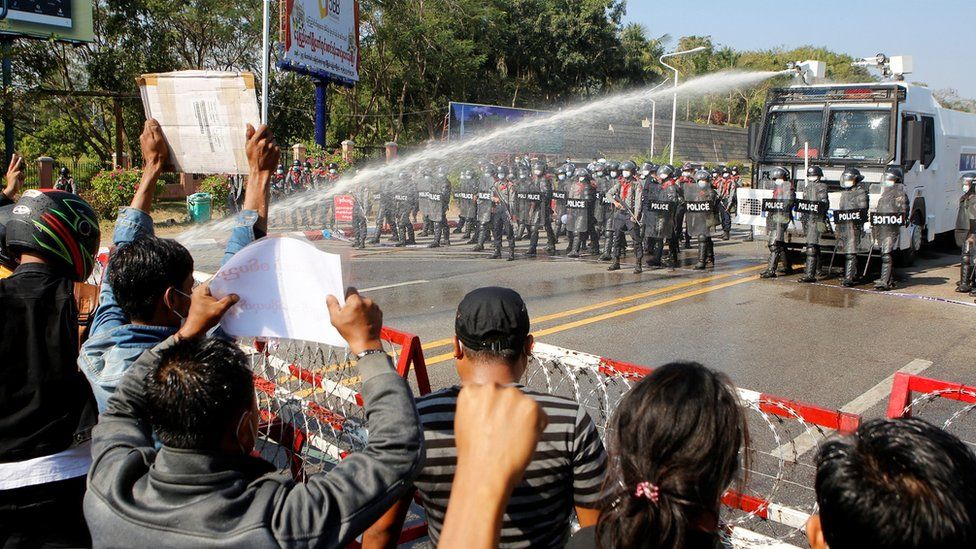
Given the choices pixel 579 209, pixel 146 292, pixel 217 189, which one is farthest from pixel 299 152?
pixel 146 292

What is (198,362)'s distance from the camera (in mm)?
1739

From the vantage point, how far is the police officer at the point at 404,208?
55.6ft

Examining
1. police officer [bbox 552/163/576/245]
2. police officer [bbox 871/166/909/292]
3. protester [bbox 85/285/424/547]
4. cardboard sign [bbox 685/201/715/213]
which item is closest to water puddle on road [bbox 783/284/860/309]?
police officer [bbox 871/166/909/292]

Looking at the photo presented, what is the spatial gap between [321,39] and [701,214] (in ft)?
42.4

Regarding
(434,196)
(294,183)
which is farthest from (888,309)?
(294,183)

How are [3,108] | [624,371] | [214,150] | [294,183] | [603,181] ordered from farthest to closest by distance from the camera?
[294,183] → [3,108] → [603,181] → [624,371] → [214,150]

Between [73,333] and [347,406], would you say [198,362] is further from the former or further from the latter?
[347,406]

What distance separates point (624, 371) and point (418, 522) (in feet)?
4.57

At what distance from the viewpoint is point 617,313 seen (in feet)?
31.6

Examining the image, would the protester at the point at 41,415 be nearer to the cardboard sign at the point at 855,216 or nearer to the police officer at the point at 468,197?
the cardboard sign at the point at 855,216

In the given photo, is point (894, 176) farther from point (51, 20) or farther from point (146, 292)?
point (51, 20)

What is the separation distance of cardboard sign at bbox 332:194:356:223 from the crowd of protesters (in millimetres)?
14659

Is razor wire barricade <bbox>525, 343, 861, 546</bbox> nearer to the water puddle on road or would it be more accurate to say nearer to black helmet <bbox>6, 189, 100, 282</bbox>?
black helmet <bbox>6, 189, 100, 282</bbox>

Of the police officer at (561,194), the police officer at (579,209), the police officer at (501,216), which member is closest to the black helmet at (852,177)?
the police officer at (579,209)
